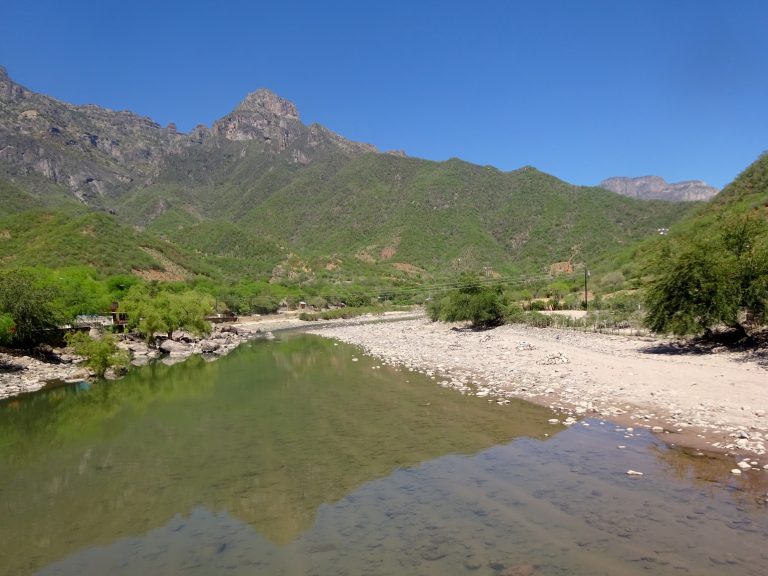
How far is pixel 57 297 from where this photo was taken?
39094mm

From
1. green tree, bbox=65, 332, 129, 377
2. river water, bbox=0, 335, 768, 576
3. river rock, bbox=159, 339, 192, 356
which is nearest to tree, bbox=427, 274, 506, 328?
river rock, bbox=159, 339, 192, 356

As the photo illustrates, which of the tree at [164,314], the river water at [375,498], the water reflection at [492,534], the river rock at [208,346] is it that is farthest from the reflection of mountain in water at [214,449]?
the tree at [164,314]

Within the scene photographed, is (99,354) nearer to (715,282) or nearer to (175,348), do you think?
(175,348)

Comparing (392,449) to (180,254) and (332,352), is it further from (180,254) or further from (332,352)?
(180,254)

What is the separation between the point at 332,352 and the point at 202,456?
92.2 feet

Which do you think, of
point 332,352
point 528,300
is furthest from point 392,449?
point 528,300

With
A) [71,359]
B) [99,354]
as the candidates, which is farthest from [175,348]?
[99,354]

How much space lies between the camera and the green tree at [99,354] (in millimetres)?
32156

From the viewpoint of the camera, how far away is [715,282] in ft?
74.1

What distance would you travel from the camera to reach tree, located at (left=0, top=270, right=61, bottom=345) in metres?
32.1

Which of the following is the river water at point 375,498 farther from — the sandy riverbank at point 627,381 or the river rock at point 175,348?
the river rock at point 175,348

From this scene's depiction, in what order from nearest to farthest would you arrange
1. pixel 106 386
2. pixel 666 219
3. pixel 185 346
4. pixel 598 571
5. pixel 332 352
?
pixel 598 571 → pixel 106 386 → pixel 332 352 → pixel 185 346 → pixel 666 219

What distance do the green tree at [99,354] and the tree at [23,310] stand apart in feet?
8.36

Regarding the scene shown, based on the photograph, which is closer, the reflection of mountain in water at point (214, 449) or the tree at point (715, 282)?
the reflection of mountain in water at point (214, 449)
